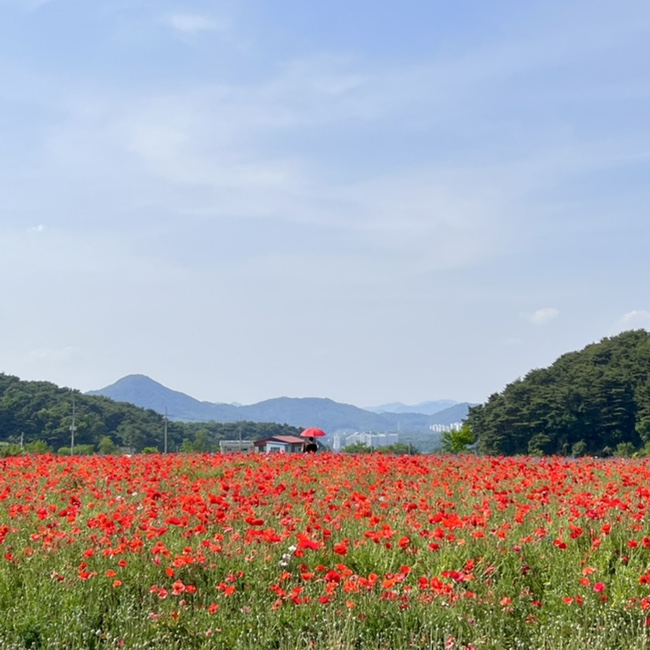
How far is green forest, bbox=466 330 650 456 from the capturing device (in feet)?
211

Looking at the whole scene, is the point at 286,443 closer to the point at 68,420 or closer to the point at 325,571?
the point at 68,420

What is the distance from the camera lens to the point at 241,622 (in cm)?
557

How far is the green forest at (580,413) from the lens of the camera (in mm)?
64438

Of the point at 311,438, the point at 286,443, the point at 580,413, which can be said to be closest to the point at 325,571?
the point at 311,438

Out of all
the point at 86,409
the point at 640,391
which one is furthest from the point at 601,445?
the point at 86,409

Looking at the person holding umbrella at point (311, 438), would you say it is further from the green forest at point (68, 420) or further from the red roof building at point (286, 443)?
the green forest at point (68, 420)

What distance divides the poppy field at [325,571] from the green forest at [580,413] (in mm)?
56417

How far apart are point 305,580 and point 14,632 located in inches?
85.9

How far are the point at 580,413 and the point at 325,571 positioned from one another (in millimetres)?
64149

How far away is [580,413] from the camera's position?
217 ft

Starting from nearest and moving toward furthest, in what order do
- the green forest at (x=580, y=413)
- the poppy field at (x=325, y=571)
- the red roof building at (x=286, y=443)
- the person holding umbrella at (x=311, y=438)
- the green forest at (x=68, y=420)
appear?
the poppy field at (x=325, y=571), the person holding umbrella at (x=311, y=438), the red roof building at (x=286, y=443), the green forest at (x=580, y=413), the green forest at (x=68, y=420)

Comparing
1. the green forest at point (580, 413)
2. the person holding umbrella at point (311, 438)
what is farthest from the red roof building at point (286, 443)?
the green forest at point (580, 413)

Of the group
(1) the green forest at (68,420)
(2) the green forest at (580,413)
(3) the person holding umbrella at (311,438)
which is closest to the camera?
(3) the person holding umbrella at (311,438)

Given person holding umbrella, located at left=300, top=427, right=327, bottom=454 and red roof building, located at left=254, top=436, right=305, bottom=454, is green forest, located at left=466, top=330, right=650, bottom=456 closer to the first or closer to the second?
red roof building, located at left=254, top=436, right=305, bottom=454
